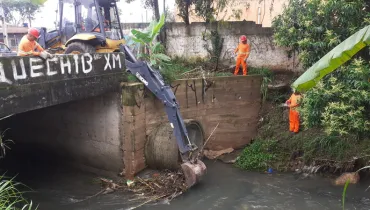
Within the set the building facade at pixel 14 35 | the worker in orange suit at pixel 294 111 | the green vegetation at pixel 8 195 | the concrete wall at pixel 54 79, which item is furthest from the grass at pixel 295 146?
the building facade at pixel 14 35

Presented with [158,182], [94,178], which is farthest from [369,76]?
[94,178]

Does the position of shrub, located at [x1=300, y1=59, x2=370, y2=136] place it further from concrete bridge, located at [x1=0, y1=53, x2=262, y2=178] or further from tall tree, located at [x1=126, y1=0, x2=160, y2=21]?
tall tree, located at [x1=126, y1=0, x2=160, y2=21]

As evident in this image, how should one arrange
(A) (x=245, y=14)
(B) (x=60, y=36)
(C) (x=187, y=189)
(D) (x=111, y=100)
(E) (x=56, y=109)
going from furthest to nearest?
(A) (x=245, y=14)
(B) (x=60, y=36)
(E) (x=56, y=109)
(D) (x=111, y=100)
(C) (x=187, y=189)

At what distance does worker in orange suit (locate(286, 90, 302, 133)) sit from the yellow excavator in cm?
295

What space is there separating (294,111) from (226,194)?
3.32m

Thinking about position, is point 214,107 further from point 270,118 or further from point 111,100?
point 111,100

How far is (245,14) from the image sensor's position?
16.5m

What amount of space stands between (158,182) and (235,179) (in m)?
2.14

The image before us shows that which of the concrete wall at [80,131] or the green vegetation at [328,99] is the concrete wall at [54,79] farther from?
the green vegetation at [328,99]

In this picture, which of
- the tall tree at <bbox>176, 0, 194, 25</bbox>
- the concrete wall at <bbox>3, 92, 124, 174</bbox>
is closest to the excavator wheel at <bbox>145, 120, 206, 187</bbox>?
the concrete wall at <bbox>3, 92, 124, 174</bbox>

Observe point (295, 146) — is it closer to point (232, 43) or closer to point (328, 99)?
point (328, 99)

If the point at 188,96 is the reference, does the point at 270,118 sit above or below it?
below

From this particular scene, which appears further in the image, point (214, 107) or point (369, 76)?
point (214, 107)

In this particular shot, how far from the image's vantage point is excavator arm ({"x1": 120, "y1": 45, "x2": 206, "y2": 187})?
7797 mm
